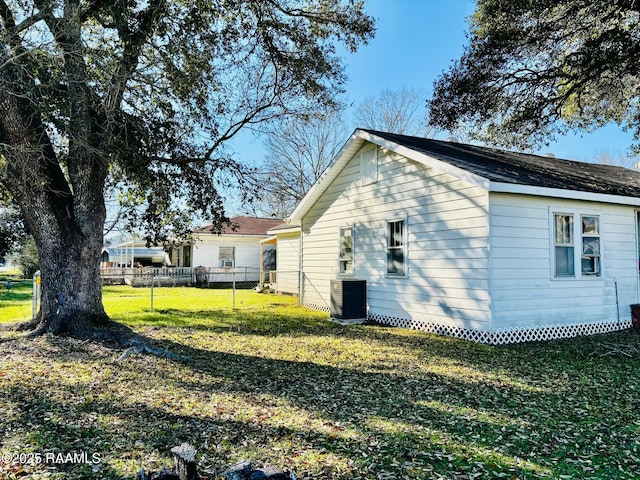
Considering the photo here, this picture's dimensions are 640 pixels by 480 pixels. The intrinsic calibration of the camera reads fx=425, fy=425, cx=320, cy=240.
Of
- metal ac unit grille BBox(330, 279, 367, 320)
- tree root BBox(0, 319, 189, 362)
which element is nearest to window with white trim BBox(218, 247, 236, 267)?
metal ac unit grille BBox(330, 279, 367, 320)

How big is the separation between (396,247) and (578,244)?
3.66 metres

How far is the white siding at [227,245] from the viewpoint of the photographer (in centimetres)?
2441

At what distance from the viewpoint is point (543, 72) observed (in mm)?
11289

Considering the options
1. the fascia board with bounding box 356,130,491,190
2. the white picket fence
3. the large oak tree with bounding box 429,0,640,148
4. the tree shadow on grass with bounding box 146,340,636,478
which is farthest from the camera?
the white picket fence

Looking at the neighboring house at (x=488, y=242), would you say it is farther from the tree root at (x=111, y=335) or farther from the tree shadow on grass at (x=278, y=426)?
the tree root at (x=111, y=335)

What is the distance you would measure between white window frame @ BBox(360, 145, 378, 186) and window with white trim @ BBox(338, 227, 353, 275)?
1.44 metres

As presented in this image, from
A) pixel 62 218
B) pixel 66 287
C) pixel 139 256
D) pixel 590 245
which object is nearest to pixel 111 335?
pixel 66 287

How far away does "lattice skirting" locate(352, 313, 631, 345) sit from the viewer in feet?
25.0

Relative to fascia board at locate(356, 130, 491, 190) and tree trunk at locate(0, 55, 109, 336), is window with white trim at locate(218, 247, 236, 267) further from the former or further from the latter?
tree trunk at locate(0, 55, 109, 336)

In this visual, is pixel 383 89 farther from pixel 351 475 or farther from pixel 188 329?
pixel 351 475

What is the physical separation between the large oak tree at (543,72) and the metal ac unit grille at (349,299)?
5.68 m

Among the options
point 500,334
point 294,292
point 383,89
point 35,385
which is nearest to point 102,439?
point 35,385

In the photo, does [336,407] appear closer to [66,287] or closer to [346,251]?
[66,287]

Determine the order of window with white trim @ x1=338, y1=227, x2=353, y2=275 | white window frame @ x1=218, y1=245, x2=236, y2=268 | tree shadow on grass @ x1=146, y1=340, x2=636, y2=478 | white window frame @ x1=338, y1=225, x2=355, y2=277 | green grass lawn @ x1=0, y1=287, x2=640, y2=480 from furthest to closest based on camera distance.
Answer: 1. white window frame @ x1=218, y1=245, x2=236, y2=268
2. window with white trim @ x1=338, y1=227, x2=353, y2=275
3. white window frame @ x1=338, y1=225, x2=355, y2=277
4. tree shadow on grass @ x1=146, y1=340, x2=636, y2=478
5. green grass lawn @ x1=0, y1=287, x2=640, y2=480
